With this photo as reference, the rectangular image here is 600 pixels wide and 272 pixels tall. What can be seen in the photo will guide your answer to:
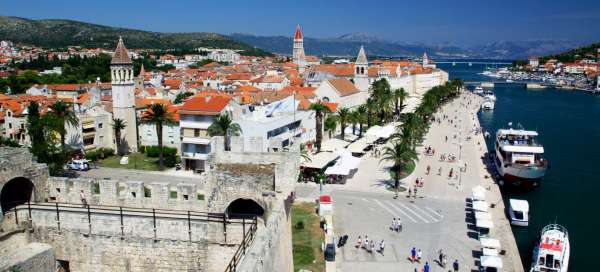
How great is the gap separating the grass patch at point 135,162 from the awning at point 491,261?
3397cm

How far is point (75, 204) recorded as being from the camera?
1714cm

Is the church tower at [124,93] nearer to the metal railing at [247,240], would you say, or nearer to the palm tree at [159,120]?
the palm tree at [159,120]

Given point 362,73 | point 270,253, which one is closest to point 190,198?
point 270,253

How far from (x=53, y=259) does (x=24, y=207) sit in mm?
1955

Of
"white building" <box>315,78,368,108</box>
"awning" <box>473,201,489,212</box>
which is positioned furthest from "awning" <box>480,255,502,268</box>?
"white building" <box>315,78,368,108</box>

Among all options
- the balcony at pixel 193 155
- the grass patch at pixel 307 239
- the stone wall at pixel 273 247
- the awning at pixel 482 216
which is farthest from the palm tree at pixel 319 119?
the stone wall at pixel 273 247

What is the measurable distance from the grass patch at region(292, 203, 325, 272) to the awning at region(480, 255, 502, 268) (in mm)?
8289

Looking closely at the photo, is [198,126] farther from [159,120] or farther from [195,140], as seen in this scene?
[159,120]

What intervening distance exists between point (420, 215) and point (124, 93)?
3573 cm

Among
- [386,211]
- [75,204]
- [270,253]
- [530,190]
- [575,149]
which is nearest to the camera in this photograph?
[270,253]

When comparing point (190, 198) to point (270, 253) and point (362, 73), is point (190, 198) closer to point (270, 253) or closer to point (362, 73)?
point (270, 253)

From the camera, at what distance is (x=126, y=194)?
17688mm

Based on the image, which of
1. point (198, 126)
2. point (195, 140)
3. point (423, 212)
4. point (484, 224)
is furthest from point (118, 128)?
point (484, 224)

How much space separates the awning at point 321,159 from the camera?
44.8 metres
